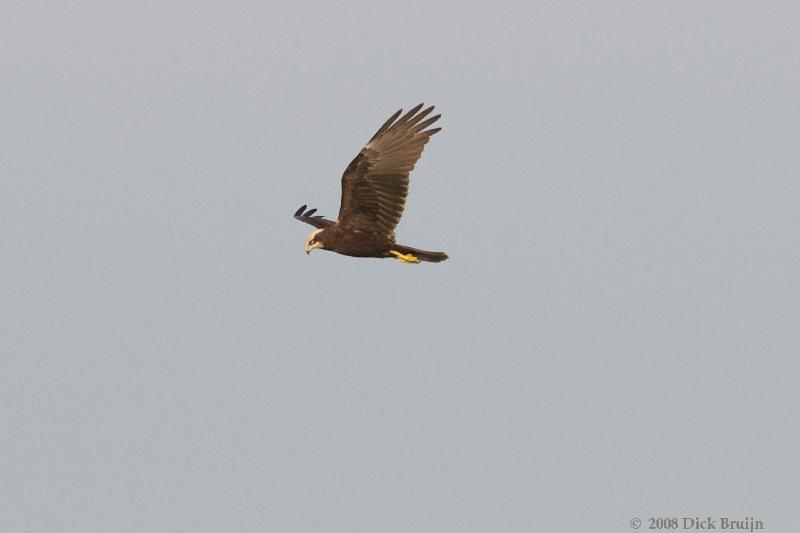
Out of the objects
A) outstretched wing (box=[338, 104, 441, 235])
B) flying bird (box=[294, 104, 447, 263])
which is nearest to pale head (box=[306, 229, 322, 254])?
flying bird (box=[294, 104, 447, 263])

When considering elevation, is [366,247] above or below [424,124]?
below

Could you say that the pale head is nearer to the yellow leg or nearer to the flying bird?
the flying bird

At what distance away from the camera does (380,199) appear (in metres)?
22.6

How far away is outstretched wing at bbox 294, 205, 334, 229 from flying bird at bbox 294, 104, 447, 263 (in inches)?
A: 82.5

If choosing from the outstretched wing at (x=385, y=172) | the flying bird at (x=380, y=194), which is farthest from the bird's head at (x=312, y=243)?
the outstretched wing at (x=385, y=172)

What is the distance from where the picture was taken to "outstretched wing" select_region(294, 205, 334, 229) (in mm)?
25575

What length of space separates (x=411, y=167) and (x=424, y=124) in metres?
0.72

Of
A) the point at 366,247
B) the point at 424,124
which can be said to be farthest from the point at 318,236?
the point at 424,124

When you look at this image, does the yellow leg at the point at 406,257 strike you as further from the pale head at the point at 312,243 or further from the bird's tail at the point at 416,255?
the pale head at the point at 312,243

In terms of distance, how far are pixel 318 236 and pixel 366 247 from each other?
2.68 ft

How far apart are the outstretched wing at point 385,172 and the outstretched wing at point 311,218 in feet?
7.97

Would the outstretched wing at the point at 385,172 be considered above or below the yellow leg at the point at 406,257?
above

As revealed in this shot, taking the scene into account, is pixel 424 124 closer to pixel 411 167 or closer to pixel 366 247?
pixel 411 167

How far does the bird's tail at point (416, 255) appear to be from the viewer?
22.6 m
